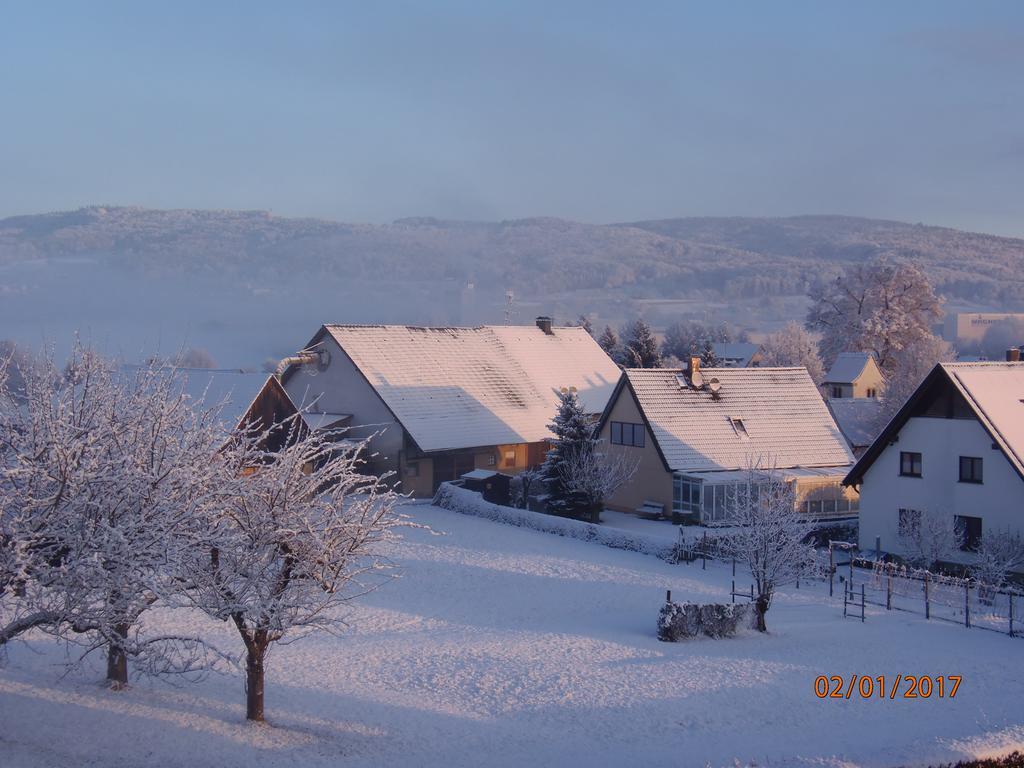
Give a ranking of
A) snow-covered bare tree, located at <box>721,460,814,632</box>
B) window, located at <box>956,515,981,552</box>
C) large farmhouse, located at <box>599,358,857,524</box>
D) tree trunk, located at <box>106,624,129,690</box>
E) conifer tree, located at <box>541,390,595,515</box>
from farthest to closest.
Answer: conifer tree, located at <box>541,390,595,515</box>, large farmhouse, located at <box>599,358,857,524</box>, window, located at <box>956,515,981,552</box>, snow-covered bare tree, located at <box>721,460,814,632</box>, tree trunk, located at <box>106,624,129,690</box>

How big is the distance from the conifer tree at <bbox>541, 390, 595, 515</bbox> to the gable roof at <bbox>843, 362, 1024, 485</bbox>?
1047 cm

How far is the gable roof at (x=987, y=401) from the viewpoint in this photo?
31.2 metres

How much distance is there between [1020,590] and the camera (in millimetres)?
28406

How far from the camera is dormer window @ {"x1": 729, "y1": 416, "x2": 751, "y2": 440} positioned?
42469mm

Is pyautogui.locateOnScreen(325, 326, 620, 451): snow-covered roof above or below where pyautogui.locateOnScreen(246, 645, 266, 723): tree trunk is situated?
above

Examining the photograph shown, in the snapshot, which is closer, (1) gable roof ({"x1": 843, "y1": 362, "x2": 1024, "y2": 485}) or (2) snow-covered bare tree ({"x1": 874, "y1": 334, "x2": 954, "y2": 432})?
(1) gable roof ({"x1": 843, "y1": 362, "x2": 1024, "y2": 485})

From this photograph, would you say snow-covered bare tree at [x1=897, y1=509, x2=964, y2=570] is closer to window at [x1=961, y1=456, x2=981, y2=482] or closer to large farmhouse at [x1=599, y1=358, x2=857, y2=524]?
window at [x1=961, y1=456, x2=981, y2=482]

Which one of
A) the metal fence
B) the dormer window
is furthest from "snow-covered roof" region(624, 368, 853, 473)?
the metal fence

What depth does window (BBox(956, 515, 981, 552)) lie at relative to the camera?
103 ft

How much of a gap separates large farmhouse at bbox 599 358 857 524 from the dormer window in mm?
42

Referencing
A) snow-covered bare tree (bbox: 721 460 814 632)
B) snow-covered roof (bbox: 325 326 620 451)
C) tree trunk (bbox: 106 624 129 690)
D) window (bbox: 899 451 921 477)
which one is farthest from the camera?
snow-covered roof (bbox: 325 326 620 451)

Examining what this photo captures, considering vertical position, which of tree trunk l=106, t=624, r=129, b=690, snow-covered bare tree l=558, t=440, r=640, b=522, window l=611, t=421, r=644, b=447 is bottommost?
tree trunk l=106, t=624, r=129, b=690

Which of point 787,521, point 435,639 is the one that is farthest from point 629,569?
point 435,639

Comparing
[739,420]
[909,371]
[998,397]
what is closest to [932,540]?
[998,397]
